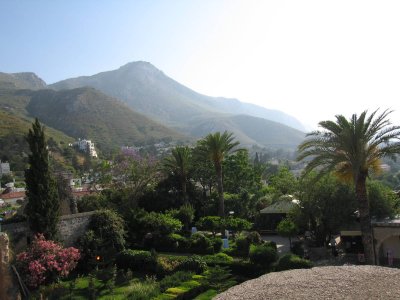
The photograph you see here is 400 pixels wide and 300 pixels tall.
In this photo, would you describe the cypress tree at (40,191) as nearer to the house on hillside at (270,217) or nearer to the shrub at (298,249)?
the shrub at (298,249)

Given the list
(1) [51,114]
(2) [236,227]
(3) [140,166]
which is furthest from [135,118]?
(2) [236,227]

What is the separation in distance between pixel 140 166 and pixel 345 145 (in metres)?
22.7

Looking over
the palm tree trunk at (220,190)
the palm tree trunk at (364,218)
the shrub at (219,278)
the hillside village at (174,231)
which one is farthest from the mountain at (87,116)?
the palm tree trunk at (364,218)

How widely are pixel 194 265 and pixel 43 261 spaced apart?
7.49m

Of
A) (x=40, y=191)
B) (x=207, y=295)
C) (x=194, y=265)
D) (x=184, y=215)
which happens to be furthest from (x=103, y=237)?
(x=207, y=295)

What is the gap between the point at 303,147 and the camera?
63.5 ft

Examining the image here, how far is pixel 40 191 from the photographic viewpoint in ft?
72.7

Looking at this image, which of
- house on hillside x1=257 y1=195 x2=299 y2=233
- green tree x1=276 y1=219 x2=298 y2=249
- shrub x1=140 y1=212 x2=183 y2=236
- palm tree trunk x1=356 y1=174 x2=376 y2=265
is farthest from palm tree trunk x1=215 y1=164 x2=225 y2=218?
palm tree trunk x1=356 y1=174 x2=376 y2=265

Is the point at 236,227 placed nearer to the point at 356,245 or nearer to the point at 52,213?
the point at 356,245

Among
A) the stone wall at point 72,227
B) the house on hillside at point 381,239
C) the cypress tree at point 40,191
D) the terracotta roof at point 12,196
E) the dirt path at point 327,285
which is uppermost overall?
the cypress tree at point 40,191

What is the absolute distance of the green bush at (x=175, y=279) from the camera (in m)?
18.2

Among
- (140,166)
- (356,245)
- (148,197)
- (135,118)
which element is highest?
(135,118)

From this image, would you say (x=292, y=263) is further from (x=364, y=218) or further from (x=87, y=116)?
(x=87, y=116)

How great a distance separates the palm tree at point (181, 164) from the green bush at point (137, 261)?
36.7 ft
